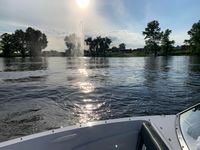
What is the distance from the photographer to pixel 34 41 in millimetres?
115438

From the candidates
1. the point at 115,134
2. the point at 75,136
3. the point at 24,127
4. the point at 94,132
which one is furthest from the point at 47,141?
the point at 24,127

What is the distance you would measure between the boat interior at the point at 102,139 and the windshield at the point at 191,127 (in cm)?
32

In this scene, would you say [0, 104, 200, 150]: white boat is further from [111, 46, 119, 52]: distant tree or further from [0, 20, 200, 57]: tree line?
[111, 46, 119, 52]: distant tree

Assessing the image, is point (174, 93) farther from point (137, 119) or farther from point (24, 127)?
point (137, 119)

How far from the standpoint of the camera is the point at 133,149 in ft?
11.8

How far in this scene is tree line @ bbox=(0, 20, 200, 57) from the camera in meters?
94.8

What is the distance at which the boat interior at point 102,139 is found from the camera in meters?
3.17

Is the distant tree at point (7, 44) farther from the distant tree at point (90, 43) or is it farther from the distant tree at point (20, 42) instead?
the distant tree at point (90, 43)

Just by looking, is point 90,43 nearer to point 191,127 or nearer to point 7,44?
point 7,44

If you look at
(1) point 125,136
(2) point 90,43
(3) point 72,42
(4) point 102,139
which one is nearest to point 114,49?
(2) point 90,43

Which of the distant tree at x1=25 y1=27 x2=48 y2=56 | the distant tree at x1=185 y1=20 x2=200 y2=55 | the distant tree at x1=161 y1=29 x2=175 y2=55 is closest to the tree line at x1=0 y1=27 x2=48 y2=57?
the distant tree at x1=25 y1=27 x2=48 y2=56

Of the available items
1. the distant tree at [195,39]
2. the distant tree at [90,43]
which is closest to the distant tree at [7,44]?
the distant tree at [90,43]

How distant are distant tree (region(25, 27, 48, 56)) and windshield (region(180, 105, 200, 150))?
378ft

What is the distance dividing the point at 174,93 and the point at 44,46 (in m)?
111
